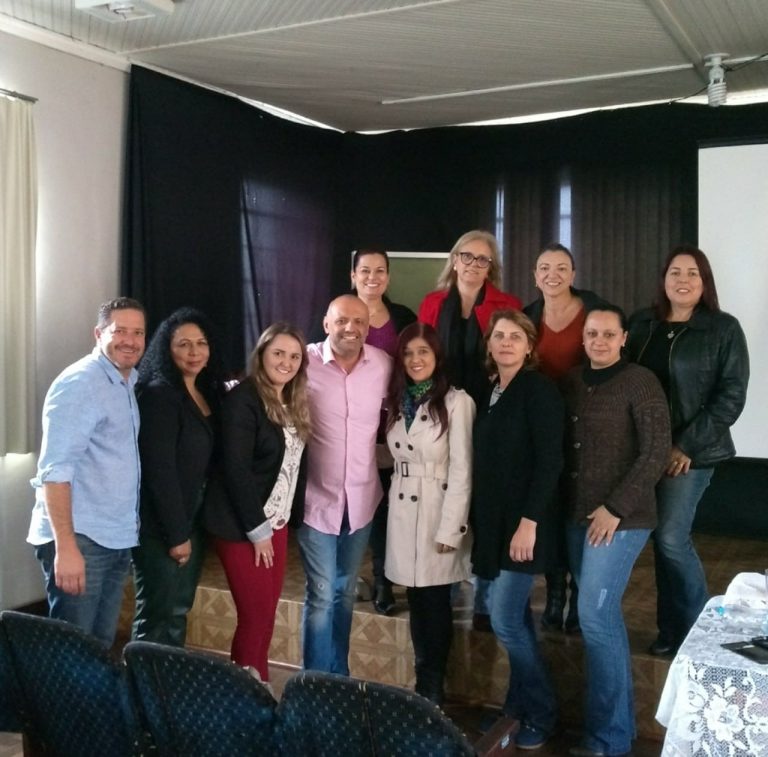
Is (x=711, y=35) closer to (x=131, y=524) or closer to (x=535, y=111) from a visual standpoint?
(x=535, y=111)

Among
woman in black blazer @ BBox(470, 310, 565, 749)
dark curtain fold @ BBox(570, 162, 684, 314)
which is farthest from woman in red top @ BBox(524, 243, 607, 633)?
dark curtain fold @ BBox(570, 162, 684, 314)

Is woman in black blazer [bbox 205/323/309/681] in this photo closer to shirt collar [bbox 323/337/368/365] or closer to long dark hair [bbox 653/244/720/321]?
shirt collar [bbox 323/337/368/365]

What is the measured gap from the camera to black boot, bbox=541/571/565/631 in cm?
308

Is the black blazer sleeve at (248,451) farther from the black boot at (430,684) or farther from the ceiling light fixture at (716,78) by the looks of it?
the ceiling light fixture at (716,78)

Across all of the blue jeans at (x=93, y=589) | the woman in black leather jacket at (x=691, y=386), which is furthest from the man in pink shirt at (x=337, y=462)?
the woman in black leather jacket at (x=691, y=386)

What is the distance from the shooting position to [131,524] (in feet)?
7.79

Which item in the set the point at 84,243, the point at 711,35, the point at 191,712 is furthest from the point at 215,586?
the point at 711,35

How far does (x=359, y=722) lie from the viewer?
4.63ft

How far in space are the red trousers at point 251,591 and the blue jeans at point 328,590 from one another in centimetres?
14

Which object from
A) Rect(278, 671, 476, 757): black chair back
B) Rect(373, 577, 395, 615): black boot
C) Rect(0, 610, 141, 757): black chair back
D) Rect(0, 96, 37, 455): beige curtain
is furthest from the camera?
Rect(0, 96, 37, 455): beige curtain

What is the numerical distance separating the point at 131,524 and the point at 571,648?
5.25 feet

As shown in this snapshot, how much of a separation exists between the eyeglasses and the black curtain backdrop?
6.27 ft

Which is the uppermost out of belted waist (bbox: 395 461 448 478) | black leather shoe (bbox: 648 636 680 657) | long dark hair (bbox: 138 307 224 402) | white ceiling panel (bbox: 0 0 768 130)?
white ceiling panel (bbox: 0 0 768 130)

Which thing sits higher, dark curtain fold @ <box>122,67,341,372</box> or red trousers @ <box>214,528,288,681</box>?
dark curtain fold @ <box>122,67,341,372</box>
